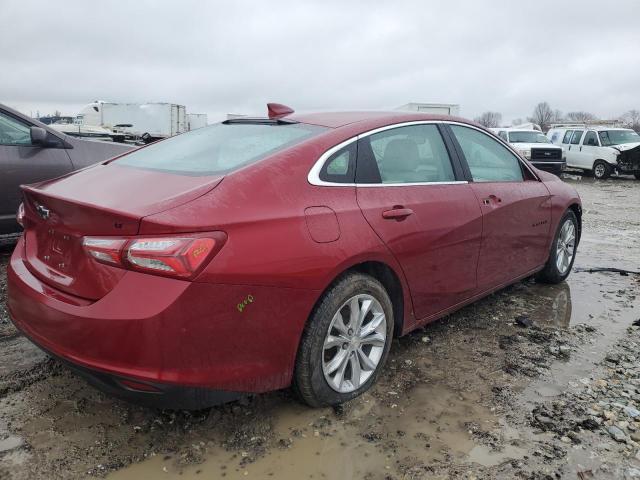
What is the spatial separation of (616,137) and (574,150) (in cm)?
155

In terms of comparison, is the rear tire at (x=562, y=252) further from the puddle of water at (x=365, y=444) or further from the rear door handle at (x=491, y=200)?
the puddle of water at (x=365, y=444)

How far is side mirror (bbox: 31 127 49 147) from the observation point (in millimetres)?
5047

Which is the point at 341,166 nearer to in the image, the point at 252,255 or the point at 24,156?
the point at 252,255

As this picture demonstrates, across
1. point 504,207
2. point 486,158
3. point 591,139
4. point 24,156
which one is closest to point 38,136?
point 24,156

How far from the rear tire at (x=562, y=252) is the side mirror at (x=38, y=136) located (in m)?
4.89

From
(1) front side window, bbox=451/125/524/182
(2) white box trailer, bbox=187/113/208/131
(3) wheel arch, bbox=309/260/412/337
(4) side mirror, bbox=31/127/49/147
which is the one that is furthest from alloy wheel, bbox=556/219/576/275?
(2) white box trailer, bbox=187/113/208/131

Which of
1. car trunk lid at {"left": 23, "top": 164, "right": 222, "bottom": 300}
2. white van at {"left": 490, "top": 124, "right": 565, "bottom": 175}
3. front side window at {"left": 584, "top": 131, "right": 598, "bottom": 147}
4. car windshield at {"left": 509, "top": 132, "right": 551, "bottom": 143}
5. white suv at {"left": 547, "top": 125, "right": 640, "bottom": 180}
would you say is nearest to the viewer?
car trunk lid at {"left": 23, "top": 164, "right": 222, "bottom": 300}

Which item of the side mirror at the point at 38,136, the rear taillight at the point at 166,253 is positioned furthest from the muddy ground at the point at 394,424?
the side mirror at the point at 38,136

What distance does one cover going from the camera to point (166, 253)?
2078mm

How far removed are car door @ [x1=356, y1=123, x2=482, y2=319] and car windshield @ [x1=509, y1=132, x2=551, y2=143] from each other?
1890cm

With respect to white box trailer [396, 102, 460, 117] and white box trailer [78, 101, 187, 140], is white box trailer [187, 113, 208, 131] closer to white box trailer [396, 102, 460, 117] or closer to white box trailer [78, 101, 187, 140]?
white box trailer [78, 101, 187, 140]

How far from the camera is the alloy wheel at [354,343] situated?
2676 mm

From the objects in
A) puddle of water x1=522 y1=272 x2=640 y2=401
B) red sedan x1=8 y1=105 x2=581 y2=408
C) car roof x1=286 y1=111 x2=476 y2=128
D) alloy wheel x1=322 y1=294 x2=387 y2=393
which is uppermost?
car roof x1=286 y1=111 x2=476 y2=128

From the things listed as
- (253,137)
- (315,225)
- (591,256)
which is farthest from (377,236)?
(591,256)
